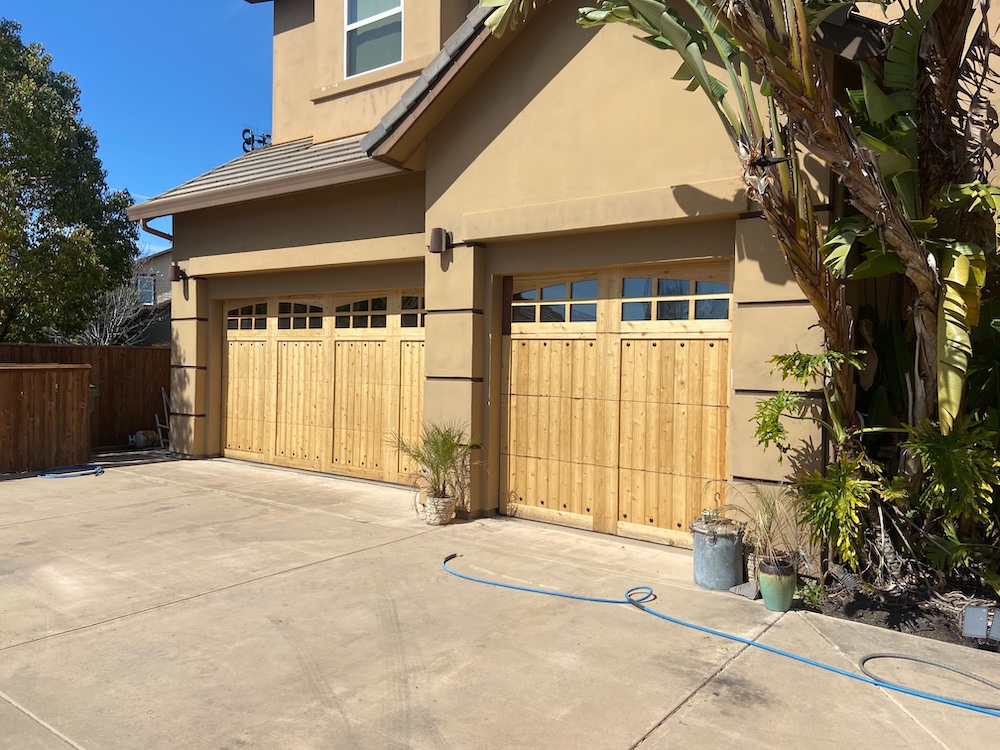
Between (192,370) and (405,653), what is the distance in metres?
9.54

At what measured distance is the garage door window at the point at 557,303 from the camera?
26.5 ft

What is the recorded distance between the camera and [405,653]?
4.80 meters

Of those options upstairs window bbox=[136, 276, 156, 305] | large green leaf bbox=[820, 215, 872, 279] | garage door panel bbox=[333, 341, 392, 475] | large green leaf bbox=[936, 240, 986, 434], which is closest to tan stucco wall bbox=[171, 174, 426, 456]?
garage door panel bbox=[333, 341, 392, 475]

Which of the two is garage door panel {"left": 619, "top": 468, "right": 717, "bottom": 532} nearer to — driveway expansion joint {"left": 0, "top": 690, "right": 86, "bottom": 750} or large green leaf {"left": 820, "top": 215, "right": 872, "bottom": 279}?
large green leaf {"left": 820, "top": 215, "right": 872, "bottom": 279}

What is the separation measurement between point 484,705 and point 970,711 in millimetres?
2718

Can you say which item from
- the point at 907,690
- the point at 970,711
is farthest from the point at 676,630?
the point at 970,711

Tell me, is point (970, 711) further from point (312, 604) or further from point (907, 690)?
point (312, 604)

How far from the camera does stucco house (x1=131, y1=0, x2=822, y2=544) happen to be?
7039 millimetres

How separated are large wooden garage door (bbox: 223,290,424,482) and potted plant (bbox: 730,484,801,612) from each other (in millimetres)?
5108

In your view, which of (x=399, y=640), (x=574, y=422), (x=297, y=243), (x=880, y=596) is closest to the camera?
(x=399, y=640)

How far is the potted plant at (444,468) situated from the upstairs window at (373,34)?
621 centimetres

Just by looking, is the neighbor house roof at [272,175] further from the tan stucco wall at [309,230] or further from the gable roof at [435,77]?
the gable roof at [435,77]

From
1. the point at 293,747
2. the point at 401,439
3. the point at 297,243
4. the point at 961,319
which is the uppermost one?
the point at 297,243

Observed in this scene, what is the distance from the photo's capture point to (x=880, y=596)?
569 cm
